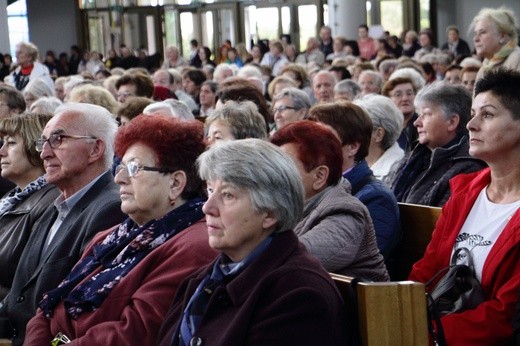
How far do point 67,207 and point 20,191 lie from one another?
91cm

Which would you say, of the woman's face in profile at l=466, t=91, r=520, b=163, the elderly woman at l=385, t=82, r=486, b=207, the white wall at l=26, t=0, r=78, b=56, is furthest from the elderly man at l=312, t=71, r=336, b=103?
the white wall at l=26, t=0, r=78, b=56

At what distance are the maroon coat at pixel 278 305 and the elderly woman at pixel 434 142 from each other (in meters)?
2.20

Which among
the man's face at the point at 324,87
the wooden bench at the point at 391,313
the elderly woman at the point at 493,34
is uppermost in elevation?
the elderly woman at the point at 493,34

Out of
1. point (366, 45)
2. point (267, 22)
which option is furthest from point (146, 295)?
point (267, 22)

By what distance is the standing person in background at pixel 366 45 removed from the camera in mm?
20297

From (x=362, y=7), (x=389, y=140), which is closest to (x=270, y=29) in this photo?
(x=362, y=7)

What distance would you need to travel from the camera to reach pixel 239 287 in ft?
9.64

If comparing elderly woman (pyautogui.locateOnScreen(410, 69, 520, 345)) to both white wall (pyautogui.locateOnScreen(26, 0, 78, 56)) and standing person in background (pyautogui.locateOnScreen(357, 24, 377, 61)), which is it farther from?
white wall (pyautogui.locateOnScreen(26, 0, 78, 56))

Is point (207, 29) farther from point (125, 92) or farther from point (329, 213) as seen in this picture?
point (329, 213)

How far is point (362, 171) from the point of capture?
4543 mm

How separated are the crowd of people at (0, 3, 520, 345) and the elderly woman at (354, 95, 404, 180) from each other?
39 centimetres

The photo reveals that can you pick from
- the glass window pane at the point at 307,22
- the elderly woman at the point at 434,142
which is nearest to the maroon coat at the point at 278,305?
the elderly woman at the point at 434,142

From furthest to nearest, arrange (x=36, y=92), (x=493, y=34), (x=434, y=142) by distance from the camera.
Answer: (x=36, y=92) < (x=493, y=34) < (x=434, y=142)

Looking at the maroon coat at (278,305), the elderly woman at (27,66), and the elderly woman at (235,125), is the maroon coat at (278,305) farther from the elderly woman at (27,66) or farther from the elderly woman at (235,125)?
the elderly woman at (27,66)
